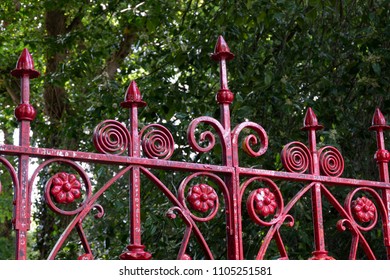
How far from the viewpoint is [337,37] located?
15.6 feet

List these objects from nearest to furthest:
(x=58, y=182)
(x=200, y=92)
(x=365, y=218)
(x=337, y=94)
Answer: (x=58, y=182), (x=365, y=218), (x=337, y=94), (x=200, y=92)

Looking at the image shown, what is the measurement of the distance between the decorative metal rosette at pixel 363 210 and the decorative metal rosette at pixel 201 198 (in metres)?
0.71

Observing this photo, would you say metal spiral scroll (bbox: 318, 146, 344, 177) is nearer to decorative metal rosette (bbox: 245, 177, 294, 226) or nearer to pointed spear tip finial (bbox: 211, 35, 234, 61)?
decorative metal rosette (bbox: 245, 177, 294, 226)

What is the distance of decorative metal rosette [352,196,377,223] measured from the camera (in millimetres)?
2803

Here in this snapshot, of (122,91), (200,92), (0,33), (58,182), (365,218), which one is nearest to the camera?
(58,182)

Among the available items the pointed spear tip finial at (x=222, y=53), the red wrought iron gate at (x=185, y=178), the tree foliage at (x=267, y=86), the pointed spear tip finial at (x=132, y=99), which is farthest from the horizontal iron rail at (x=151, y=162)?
the tree foliage at (x=267, y=86)

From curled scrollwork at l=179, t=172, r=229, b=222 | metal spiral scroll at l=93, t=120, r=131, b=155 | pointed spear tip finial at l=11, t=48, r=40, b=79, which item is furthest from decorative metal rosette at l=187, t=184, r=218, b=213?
pointed spear tip finial at l=11, t=48, r=40, b=79

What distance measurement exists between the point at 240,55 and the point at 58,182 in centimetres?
285

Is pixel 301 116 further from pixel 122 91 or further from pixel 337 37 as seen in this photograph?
pixel 122 91

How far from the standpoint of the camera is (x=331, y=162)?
2787 millimetres

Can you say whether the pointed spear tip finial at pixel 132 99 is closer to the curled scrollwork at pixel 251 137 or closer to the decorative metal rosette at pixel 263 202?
the curled scrollwork at pixel 251 137

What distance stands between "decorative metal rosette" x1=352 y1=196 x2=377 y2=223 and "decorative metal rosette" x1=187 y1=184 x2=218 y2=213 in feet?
2.33
